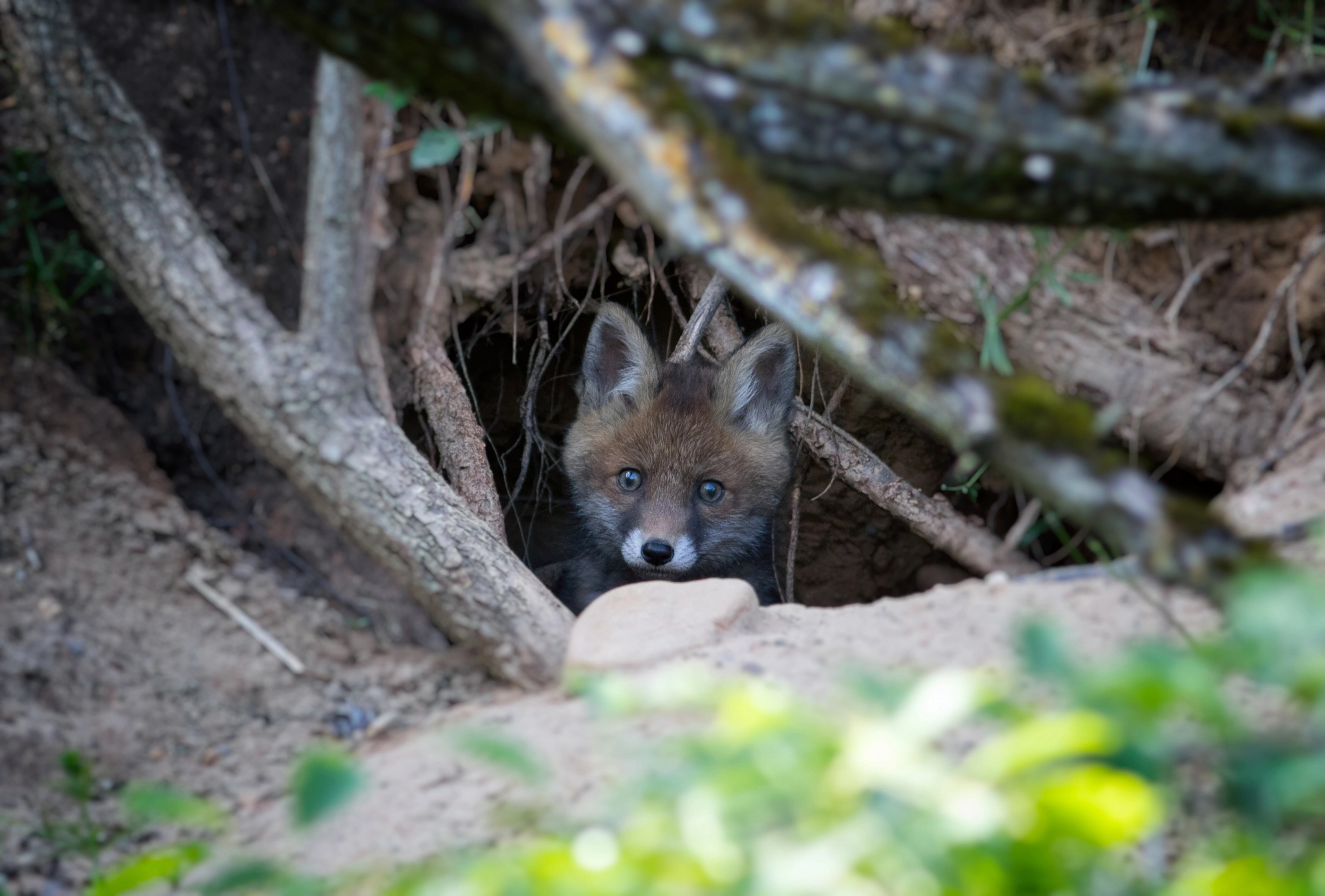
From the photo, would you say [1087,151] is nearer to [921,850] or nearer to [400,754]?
Answer: [921,850]

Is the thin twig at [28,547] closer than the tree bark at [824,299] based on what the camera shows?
No

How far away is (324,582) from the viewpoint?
3.15 m

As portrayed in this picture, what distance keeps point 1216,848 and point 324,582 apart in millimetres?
2510

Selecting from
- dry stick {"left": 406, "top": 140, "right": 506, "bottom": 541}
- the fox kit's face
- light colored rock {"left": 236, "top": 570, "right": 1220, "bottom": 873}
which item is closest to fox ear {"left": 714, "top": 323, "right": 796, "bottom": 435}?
the fox kit's face

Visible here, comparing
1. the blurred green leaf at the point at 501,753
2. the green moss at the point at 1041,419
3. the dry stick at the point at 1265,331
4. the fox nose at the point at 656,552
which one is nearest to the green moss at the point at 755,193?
the green moss at the point at 1041,419

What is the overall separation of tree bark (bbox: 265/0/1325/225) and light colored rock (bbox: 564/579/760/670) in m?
1.27

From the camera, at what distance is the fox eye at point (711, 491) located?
17.7ft

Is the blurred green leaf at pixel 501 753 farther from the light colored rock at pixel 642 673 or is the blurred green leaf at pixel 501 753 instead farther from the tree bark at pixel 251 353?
the tree bark at pixel 251 353

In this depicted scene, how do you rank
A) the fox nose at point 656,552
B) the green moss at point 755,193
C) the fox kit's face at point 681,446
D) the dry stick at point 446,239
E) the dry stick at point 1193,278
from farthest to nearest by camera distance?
the fox kit's face at point 681,446 < the fox nose at point 656,552 < the dry stick at point 1193,278 < the dry stick at point 446,239 < the green moss at point 755,193

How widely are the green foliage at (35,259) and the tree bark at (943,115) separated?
1.76m

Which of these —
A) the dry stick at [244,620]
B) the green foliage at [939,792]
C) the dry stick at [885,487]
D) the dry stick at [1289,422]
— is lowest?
the dry stick at [885,487]

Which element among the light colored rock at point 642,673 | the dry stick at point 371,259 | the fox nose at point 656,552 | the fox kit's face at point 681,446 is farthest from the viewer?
the fox kit's face at point 681,446

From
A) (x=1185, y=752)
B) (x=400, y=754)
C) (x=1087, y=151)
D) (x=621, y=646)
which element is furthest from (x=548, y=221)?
(x=1185, y=752)

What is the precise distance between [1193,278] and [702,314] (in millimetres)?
1898
